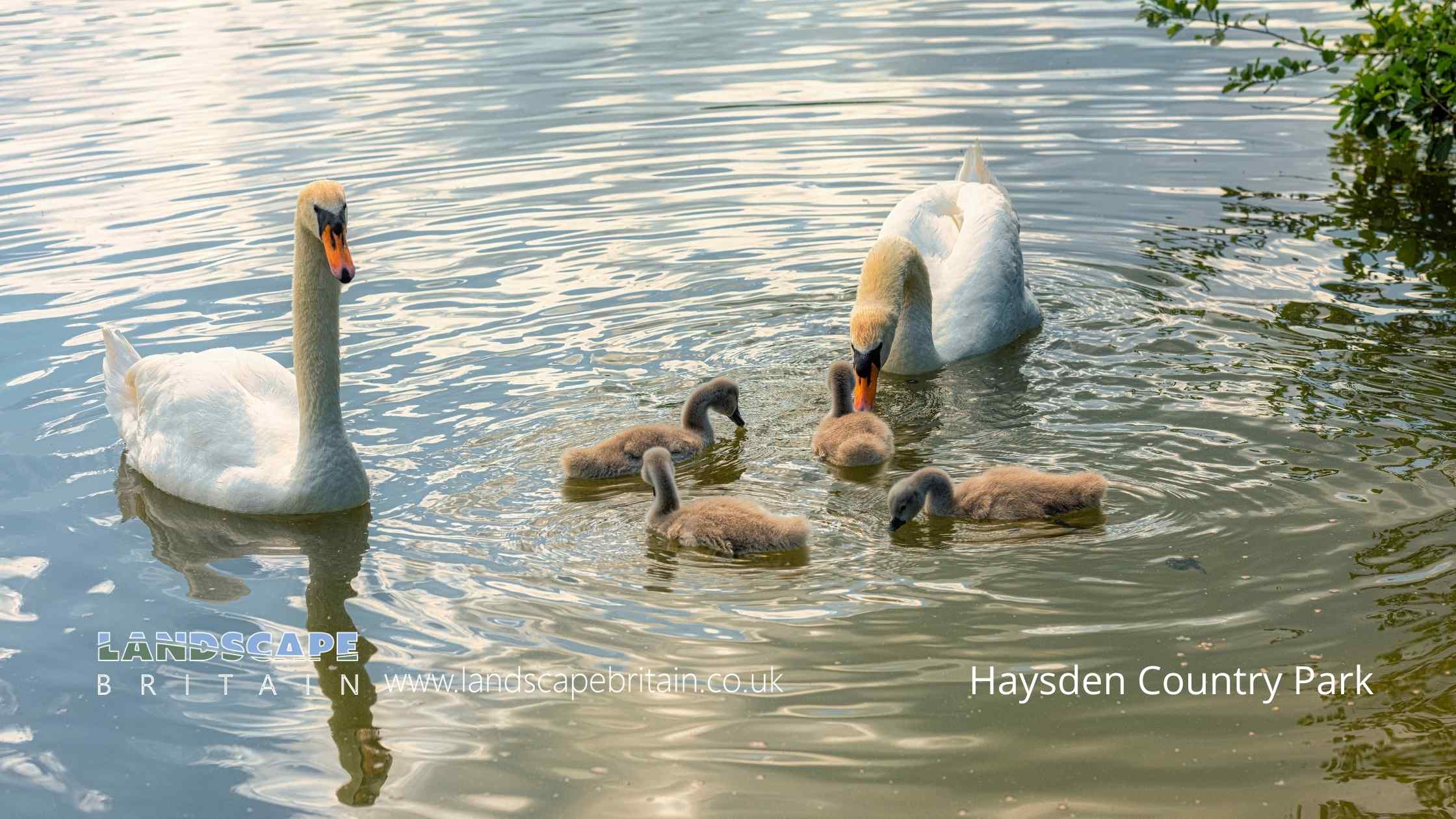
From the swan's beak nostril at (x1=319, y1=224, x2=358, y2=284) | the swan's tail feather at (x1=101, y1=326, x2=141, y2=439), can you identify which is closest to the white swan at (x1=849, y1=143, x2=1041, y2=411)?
the swan's beak nostril at (x1=319, y1=224, x2=358, y2=284)

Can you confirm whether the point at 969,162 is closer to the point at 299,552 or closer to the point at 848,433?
the point at 848,433

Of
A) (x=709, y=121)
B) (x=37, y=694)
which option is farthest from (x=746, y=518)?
(x=709, y=121)

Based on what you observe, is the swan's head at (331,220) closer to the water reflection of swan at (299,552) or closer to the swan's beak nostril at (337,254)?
the swan's beak nostril at (337,254)

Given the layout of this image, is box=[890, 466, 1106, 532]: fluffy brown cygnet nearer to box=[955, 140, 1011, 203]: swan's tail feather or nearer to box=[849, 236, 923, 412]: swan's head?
box=[849, 236, 923, 412]: swan's head

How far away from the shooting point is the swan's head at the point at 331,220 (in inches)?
248

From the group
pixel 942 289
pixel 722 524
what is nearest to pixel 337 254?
pixel 722 524

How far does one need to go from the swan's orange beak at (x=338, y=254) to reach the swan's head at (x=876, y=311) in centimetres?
286

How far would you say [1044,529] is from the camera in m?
6.32

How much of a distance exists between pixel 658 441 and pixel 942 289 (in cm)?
295

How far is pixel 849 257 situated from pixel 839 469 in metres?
4.03

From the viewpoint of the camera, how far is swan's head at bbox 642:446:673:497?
649 centimetres

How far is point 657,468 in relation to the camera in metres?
6.52

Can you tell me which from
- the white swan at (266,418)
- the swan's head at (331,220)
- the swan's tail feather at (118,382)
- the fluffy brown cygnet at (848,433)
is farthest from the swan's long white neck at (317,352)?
the fluffy brown cygnet at (848,433)

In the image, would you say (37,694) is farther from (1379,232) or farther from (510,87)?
(510,87)
